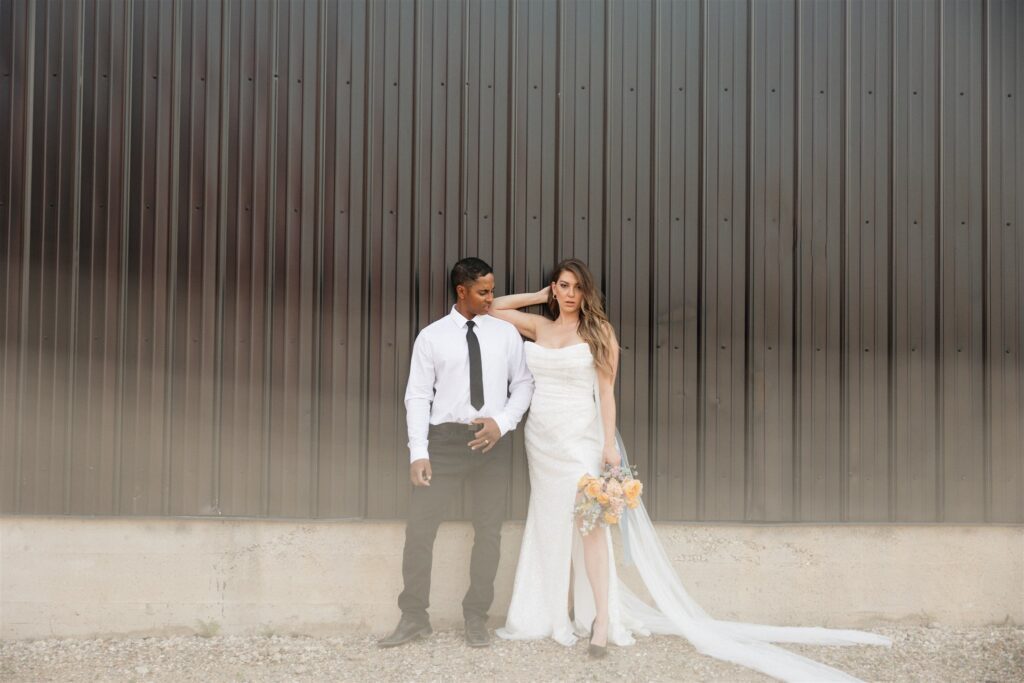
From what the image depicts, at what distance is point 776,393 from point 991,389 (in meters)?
1.32

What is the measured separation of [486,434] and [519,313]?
0.75 m

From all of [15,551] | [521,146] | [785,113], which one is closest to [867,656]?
[785,113]

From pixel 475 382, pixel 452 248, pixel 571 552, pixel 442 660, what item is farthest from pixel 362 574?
pixel 452 248

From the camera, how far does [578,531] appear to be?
13.8 ft

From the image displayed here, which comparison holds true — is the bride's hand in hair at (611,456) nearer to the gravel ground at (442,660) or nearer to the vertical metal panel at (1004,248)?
the gravel ground at (442,660)

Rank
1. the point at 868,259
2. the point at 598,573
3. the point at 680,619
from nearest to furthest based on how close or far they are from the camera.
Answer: the point at 598,573
the point at 680,619
the point at 868,259

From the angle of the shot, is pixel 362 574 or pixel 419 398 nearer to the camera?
pixel 419 398

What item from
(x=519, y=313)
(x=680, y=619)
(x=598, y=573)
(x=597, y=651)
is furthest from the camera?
(x=519, y=313)

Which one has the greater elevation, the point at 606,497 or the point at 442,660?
the point at 606,497

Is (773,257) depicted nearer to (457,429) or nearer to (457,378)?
(457,378)

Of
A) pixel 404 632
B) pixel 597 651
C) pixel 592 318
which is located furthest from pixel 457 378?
pixel 597 651

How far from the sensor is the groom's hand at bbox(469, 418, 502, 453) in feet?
13.5

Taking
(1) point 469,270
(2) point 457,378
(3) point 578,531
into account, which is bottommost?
(3) point 578,531

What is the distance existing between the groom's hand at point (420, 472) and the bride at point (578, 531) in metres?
0.60
